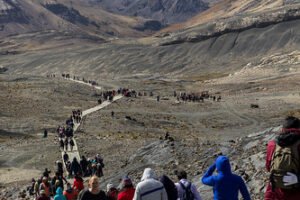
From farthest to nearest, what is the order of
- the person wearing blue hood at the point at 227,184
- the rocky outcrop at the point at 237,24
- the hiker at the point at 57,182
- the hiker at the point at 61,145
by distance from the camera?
1. the rocky outcrop at the point at 237,24
2. the hiker at the point at 61,145
3. the hiker at the point at 57,182
4. the person wearing blue hood at the point at 227,184

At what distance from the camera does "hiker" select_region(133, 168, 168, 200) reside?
828 cm

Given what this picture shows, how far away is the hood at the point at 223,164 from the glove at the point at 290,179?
1.06m

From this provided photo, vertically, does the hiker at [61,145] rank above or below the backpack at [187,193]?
below

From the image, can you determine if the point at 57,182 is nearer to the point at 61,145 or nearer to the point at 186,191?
the point at 186,191

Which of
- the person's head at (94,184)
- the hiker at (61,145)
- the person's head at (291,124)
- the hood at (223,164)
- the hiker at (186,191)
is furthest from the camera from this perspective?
the hiker at (61,145)

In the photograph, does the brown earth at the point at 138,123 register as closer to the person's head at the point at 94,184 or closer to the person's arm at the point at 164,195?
the person's arm at the point at 164,195

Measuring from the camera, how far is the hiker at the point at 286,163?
720cm

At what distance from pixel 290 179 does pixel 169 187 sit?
236cm

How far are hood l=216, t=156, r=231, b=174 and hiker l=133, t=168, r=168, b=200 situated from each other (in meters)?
0.93

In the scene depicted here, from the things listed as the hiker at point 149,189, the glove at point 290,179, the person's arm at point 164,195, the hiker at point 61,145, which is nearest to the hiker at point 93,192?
the hiker at point 149,189

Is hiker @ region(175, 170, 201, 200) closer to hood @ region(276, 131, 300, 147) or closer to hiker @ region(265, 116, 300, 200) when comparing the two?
hiker @ region(265, 116, 300, 200)

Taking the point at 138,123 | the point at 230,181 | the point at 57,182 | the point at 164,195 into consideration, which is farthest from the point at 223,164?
the point at 138,123

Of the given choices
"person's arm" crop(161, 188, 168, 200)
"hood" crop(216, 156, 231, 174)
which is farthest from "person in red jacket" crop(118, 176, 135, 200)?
"hood" crop(216, 156, 231, 174)

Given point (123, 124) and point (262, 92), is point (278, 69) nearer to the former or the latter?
point (262, 92)
